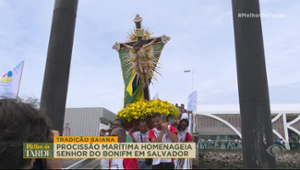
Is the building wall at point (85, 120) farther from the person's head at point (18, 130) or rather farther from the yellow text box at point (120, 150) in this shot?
the person's head at point (18, 130)

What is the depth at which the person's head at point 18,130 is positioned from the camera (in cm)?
95

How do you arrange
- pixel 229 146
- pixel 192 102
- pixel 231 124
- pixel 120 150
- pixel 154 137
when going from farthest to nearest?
pixel 231 124 < pixel 192 102 < pixel 229 146 < pixel 154 137 < pixel 120 150

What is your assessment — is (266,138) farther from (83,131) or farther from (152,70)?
(83,131)

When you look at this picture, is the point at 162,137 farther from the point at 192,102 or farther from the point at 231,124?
the point at 231,124

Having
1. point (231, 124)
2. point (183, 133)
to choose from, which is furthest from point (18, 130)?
point (231, 124)

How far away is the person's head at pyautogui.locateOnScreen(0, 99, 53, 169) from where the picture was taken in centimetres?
95

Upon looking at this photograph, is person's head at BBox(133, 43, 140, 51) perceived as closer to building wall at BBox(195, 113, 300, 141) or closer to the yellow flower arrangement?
the yellow flower arrangement

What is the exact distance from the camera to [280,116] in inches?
1240

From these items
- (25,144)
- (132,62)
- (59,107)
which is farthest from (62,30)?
(25,144)

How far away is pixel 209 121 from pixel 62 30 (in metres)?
30.9

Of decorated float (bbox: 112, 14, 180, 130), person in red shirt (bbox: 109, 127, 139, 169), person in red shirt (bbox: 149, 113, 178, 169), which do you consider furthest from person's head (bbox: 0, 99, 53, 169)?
decorated float (bbox: 112, 14, 180, 130)

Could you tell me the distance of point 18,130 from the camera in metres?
0.97

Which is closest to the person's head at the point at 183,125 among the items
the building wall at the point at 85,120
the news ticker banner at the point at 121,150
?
the news ticker banner at the point at 121,150

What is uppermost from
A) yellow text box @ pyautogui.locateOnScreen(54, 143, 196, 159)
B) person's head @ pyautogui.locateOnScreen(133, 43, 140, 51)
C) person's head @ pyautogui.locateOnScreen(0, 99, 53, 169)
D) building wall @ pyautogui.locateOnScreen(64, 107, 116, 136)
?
person's head @ pyautogui.locateOnScreen(133, 43, 140, 51)
